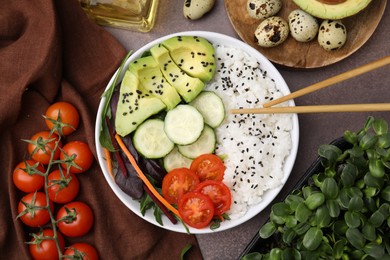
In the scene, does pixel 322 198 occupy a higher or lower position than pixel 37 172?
higher

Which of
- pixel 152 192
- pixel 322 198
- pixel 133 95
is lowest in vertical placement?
pixel 152 192

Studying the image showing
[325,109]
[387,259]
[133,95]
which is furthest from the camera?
[133,95]

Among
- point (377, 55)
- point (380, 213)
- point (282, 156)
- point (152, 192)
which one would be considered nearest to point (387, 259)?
point (380, 213)

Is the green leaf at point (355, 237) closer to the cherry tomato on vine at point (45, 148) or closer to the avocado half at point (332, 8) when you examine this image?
the avocado half at point (332, 8)

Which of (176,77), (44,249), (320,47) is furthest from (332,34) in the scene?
(44,249)

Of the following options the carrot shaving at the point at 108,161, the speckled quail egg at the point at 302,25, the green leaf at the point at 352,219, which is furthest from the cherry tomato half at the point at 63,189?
the green leaf at the point at 352,219

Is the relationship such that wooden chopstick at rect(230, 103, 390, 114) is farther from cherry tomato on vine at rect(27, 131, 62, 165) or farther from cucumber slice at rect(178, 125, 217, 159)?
cherry tomato on vine at rect(27, 131, 62, 165)

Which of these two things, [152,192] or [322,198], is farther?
[152,192]

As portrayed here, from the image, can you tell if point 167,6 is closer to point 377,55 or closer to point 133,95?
point 133,95
